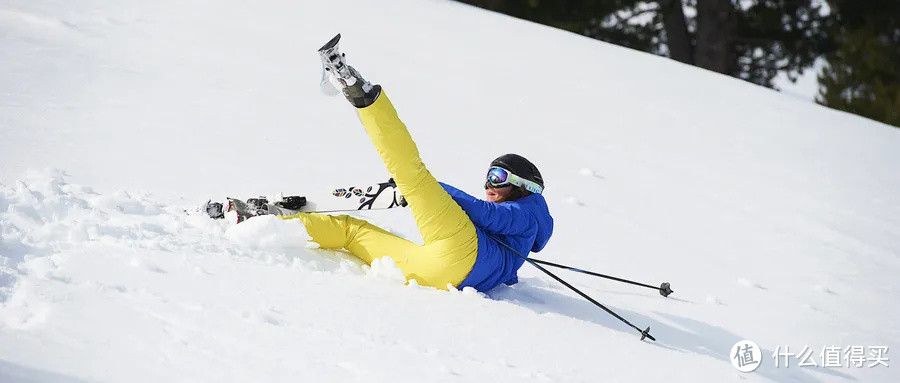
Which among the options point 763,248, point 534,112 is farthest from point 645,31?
point 763,248

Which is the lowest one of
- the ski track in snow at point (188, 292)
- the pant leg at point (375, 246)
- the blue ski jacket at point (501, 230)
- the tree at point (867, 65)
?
the ski track in snow at point (188, 292)

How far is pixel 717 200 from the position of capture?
20.6 feet

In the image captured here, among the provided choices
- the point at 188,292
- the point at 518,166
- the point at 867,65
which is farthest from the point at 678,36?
the point at 188,292

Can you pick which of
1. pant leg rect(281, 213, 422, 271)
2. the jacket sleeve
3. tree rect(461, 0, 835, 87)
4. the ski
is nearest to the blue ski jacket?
the jacket sleeve

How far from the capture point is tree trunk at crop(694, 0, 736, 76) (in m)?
15.7

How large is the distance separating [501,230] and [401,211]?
1221 mm

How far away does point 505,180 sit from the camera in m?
3.89

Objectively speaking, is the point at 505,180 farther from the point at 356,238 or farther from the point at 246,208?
the point at 246,208

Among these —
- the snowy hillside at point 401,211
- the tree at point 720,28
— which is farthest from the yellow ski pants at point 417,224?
the tree at point 720,28

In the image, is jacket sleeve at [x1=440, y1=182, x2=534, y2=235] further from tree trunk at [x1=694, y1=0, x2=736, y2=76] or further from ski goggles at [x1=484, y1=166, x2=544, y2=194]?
tree trunk at [x1=694, y1=0, x2=736, y2=76]

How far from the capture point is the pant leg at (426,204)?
3371 mm

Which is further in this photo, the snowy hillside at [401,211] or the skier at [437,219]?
the skier at [437,219]

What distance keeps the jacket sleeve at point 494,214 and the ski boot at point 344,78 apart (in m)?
0.53

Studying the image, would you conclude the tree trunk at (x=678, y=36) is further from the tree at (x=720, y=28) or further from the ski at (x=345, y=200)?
the ski at (x=345, y=200)
